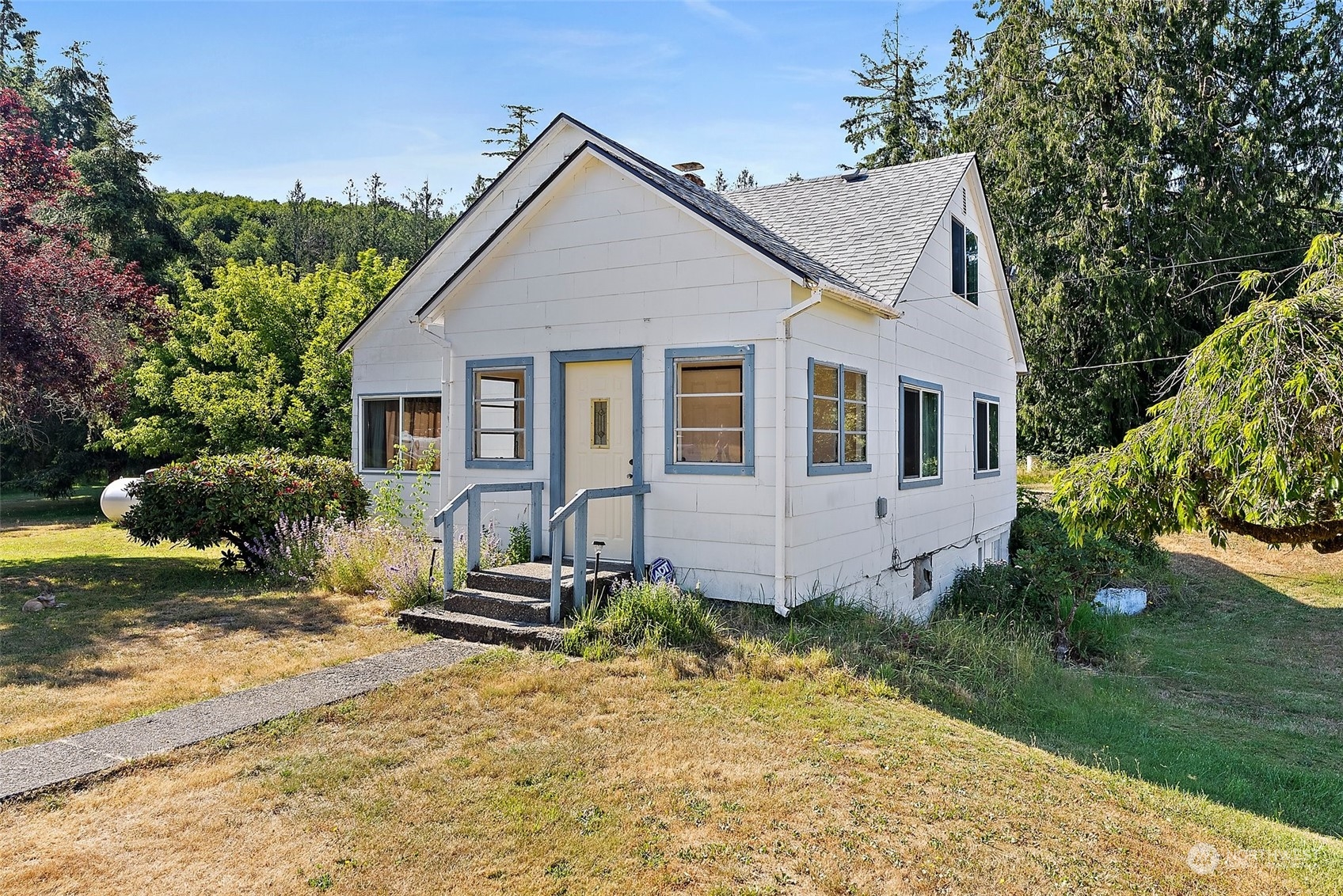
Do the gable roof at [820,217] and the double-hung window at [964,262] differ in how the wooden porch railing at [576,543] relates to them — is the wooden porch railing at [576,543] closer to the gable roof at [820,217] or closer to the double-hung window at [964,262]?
the gable roof at [820,217]

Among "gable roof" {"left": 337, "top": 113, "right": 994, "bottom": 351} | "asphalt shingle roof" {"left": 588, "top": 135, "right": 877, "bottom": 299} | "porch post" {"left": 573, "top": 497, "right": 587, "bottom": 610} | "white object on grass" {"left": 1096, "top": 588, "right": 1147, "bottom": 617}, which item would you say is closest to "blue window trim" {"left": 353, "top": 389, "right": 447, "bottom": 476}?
"gable roof" {"left": 337, "top": 113, "right": 994, "bottom": 351}

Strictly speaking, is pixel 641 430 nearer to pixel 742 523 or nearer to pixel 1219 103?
pixel 742 523

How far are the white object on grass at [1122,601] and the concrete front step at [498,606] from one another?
37.1 ft

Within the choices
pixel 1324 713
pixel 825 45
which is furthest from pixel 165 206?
pixel 1324 713

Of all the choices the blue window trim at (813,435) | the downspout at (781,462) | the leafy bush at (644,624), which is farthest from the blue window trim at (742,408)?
the leafy bush at (644,624)

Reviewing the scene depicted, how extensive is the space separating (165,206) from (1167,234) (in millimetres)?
30340

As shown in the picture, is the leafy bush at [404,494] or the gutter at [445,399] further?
the leafy bush at [404,494]

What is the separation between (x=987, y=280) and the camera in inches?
571

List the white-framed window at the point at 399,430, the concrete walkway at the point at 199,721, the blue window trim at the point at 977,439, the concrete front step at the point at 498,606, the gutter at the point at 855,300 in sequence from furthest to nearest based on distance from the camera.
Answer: the blue window trim at the point at 977,439 → the white-framed window at the point at 399,430 → the gutter at the point at 855,300 → the concrete front step at the point at 498,606 → the concrete walkway at the point at 199,721

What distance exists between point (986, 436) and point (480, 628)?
1070 cm

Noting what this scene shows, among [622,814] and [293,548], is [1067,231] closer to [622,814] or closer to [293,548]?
[293,548]

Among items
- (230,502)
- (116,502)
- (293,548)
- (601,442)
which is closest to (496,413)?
(601,442)

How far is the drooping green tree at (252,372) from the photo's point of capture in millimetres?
17578

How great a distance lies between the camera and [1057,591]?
12578mm
